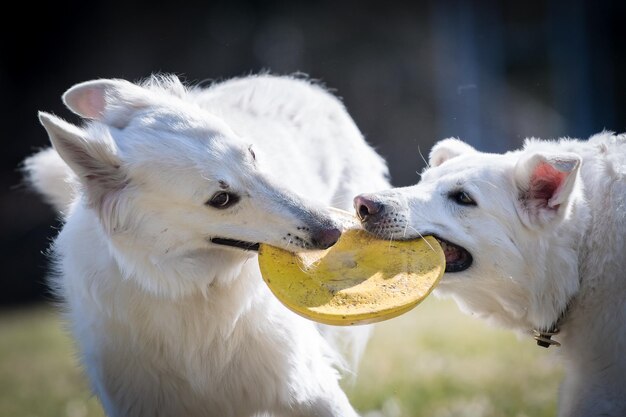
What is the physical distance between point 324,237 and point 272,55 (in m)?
7.69

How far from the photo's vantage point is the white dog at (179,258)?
3.48 m

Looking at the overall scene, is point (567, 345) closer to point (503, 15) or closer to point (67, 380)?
point (67, 380)

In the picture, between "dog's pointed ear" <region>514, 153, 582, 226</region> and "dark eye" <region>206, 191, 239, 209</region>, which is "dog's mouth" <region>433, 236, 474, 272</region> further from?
"dark eye" <region>206, 191, 239, 209</region>

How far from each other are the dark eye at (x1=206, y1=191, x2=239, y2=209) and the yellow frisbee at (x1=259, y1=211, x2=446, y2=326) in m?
0.24

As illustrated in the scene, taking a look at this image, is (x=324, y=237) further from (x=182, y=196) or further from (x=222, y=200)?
(x=182, y=196)

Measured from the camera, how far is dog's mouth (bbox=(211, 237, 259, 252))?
11.7 ft

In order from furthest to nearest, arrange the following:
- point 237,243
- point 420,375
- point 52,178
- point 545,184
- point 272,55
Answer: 1. point 272,55
2. point 420,375
3. point 52,178
4. point 545,184
5. point 237,243

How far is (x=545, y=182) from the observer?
3.82 meters

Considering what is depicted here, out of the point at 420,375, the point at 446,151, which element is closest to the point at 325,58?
the point at 420,375

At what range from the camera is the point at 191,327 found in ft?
12.6

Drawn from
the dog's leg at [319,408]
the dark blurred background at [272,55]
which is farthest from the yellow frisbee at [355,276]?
the dark blurred background at [272,55]

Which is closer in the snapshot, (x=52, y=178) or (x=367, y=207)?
(x=367, y=207)

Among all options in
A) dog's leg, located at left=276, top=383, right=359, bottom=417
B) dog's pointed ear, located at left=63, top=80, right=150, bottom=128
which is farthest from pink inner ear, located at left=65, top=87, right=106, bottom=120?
dog's leg, located at left=276, top=383, right=359, bottom=417

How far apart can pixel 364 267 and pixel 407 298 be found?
1.00 feet
